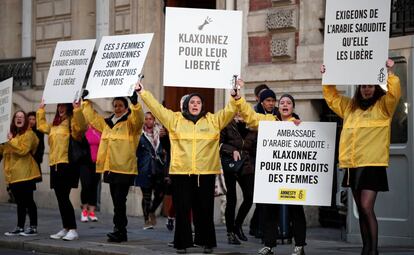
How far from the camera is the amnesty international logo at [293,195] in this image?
38.9ft

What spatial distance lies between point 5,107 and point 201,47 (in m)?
3.96

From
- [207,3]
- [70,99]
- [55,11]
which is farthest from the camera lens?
[55,11]

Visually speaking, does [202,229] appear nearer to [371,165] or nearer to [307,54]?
[371,165]

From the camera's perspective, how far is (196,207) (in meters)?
12.4

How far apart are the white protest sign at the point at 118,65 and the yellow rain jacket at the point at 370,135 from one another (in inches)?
114

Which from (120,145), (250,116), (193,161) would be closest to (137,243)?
(120,145)

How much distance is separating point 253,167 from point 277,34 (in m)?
3.66

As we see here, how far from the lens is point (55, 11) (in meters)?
21.8

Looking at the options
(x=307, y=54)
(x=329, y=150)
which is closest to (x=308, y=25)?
(x=307, y=54)

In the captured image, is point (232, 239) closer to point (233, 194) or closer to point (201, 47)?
point (233, 194)

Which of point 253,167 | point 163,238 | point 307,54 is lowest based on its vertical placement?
point 163,238

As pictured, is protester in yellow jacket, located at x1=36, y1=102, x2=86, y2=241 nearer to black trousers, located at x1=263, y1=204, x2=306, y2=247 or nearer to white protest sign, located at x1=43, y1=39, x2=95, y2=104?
white protest sign, located at x1=43, y1=39, x2=95, y2=104

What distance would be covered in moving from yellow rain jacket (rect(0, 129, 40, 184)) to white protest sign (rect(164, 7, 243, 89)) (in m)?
3.43

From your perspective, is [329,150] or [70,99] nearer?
[329,150]
